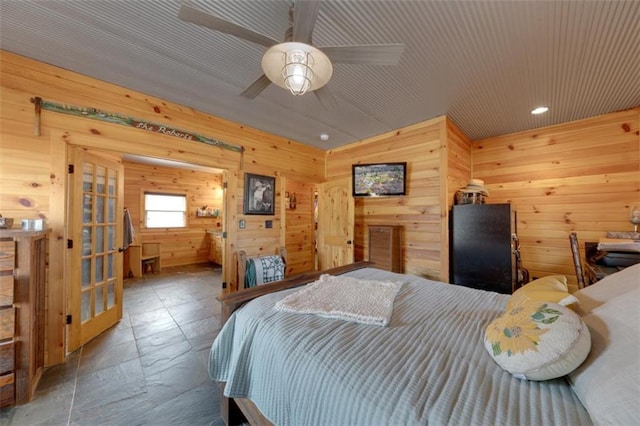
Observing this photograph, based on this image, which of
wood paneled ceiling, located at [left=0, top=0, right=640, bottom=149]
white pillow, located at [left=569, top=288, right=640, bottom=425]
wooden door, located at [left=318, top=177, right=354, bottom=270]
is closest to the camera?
white pillow, located at [left=569, top=288, right=640, bottom=425]

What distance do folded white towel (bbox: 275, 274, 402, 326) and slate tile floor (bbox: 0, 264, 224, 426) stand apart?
0.97 m

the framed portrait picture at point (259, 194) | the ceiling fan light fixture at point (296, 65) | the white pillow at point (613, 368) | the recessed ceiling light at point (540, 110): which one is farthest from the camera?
the framed portrait picture at point (259, 194)

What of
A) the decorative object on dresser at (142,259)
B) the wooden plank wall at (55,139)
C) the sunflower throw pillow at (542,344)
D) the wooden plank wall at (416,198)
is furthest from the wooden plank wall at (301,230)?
the sunflower throw pillow at (542,344)

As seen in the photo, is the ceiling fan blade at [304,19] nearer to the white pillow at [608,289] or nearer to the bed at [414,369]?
the bed at [414,369]

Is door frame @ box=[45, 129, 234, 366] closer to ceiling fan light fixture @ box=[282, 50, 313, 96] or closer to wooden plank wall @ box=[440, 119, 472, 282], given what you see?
ceiling fan light fixture @ box=[282, 50, 313, 96]

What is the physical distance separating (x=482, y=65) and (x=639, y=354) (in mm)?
2196

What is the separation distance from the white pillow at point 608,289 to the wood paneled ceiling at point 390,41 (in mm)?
1597

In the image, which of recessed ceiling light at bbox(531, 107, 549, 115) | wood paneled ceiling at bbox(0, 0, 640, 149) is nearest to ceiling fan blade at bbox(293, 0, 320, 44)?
wood paneled ceiling at bbox(0, 0, 640, 149)

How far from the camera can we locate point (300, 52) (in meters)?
1.35

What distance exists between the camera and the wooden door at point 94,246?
2223mm

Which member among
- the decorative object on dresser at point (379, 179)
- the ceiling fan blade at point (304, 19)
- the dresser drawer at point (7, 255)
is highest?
the ceiling fan blade at point (304, 19)

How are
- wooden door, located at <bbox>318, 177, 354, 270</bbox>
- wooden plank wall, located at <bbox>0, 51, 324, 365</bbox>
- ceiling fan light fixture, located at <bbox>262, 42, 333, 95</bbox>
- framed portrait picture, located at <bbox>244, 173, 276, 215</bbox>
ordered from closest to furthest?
ceiling fan light fixture, located at <bbox>262, 42, 333, 95</bbox> < wooden plank wall, located at <bbox>0, 51, 324, 365</bbox> < framed portrait picture, located at <bbox>244, 173, 276, 215</bbox> < wooden door, located at <bbox>318, 177, 354, 270</bbox>

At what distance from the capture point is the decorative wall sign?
81.9 inches

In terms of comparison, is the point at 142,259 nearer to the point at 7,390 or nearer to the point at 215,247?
the point at 215,247
